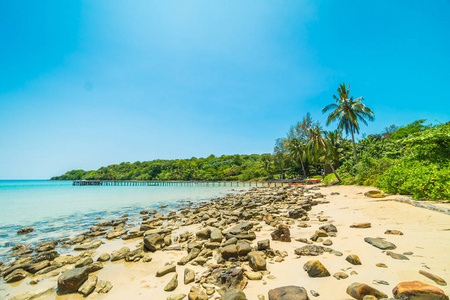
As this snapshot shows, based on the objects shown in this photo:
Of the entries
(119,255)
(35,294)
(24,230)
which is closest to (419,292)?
(119,255)

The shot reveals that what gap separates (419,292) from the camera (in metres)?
2.39

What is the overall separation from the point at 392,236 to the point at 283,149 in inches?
2051

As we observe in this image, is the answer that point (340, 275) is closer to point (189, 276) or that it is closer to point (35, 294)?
point (189, 276)

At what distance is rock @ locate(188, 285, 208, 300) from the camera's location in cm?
309

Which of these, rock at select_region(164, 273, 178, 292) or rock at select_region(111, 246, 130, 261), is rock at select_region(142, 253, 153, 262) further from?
rock at select_region(164, 273, 178, 292)

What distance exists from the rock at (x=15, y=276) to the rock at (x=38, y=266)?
113 millimetres

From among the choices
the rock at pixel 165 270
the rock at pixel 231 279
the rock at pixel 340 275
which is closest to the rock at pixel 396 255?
the rock at pixel 340 275

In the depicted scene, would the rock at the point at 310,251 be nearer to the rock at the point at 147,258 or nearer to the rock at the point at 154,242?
the rock at the point at 147,258

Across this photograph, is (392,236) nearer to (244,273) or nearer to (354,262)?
(354,262)

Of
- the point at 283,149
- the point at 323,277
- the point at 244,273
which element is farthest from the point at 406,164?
the point at 283,149

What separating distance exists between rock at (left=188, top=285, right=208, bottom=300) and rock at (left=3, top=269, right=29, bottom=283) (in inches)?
195

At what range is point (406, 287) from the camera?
2.53 m

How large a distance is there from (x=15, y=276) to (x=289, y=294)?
6606 mm

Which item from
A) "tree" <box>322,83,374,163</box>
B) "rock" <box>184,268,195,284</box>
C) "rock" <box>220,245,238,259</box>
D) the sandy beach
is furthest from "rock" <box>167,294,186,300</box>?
"tree" <box>322,83,374,163</box>
